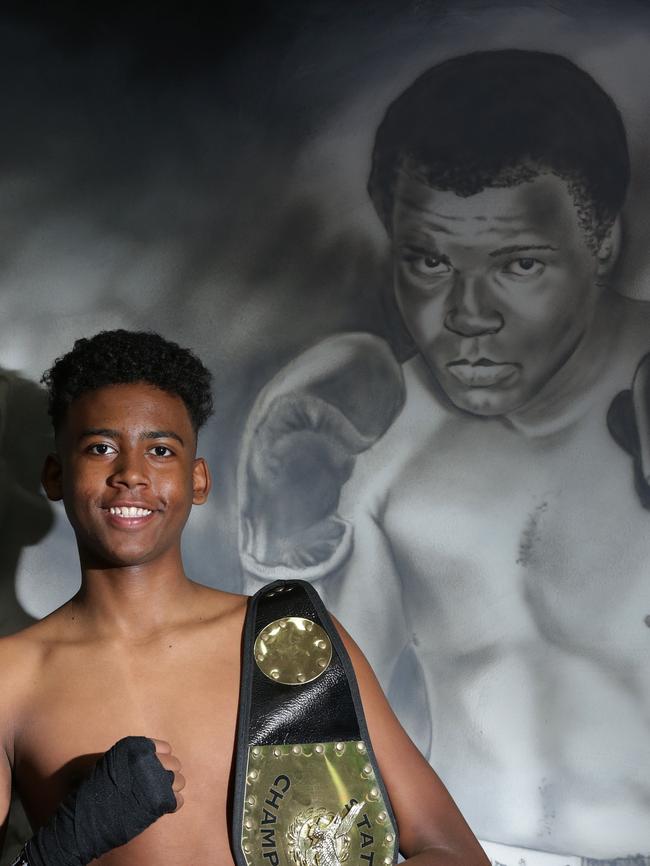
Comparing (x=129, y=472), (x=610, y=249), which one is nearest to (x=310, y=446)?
(x=129, y=472)

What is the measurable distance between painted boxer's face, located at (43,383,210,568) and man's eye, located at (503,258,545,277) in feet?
2.68

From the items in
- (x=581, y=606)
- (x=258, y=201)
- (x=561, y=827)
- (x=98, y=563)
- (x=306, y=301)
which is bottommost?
(x=561, y=827)

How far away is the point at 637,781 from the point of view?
2.25m

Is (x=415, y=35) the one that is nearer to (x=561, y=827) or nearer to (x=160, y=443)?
(x=160, y=443)

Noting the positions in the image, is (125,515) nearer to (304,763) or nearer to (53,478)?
(53,478)

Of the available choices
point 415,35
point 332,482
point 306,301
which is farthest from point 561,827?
point 415,35

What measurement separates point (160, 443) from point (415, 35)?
1.20 m

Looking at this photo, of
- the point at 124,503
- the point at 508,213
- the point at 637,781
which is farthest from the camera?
the point at 508,213

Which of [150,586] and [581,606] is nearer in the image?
[150,586]

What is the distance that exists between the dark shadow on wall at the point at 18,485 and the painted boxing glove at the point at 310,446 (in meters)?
0.45

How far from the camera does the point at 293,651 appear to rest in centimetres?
197

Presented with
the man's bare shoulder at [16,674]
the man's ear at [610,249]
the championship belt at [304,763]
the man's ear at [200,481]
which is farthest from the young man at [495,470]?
the man's bare shoulder at [16,674]

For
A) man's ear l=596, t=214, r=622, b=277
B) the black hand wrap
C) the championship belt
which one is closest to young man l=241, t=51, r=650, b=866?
man's ear l=596, t=214, r=622, b=277

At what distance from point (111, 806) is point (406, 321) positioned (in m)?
1.27
